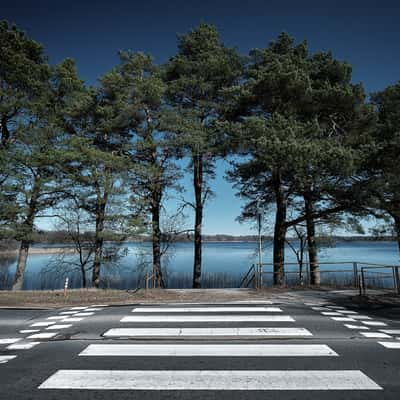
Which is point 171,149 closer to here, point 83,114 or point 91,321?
point 83,114

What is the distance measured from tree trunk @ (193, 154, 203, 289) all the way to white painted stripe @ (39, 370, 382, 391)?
13281 mm

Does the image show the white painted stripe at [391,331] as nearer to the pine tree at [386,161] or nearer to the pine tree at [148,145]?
the pine tree at [386,161]

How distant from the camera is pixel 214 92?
57.3 ft

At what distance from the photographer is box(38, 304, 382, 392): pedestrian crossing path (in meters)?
3.40

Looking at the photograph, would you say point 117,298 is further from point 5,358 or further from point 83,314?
point 5,358

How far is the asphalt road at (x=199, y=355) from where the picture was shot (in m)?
3.28

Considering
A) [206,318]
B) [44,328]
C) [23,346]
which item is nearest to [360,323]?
[206,318]

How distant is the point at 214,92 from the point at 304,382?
16703mm

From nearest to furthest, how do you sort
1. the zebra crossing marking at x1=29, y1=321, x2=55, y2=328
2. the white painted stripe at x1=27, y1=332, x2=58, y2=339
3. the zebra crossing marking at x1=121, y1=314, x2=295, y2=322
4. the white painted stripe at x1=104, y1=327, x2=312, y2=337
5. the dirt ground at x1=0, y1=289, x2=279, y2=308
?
the white painted stripe at x1=27, y1=332, x2=58, y2=339
the white painted stripe at x1=104, y1=327, x2=312, y2=337
the zebra crossing marking at x1=29, y1=321, x2=55, y2=328
the zebra crossing marking at x1=121, y1=314, x2=295, y2=322
the dirt ground at x1=0, y1=289, x2=279, y2=308

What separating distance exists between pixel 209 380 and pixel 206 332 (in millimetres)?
2124

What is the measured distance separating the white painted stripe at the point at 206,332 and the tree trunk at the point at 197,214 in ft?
36.7

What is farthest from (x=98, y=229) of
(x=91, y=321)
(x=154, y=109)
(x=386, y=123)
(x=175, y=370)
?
(x=386, y=123)

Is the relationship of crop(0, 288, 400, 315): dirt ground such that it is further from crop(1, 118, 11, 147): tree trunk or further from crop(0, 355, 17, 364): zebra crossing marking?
crop(1, 118, 11, 147): tree trunk

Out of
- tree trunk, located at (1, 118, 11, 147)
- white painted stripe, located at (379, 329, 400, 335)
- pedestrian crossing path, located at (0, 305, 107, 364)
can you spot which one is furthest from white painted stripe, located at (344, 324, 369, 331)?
tree trunk, located at (1, 118, 11, 147)
